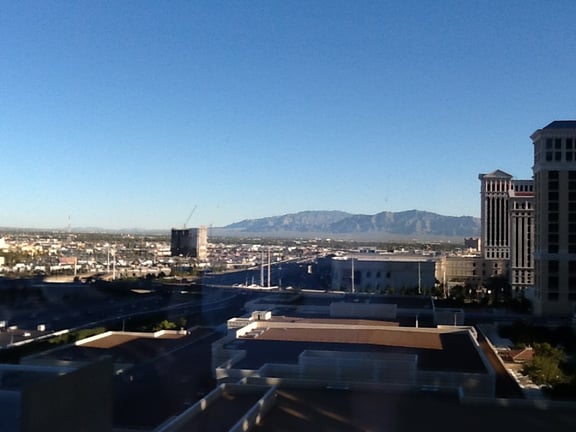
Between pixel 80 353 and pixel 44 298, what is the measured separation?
35.7ft

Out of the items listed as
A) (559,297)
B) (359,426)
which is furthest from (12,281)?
(359,426)

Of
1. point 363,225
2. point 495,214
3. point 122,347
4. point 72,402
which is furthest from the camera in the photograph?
point 495,214

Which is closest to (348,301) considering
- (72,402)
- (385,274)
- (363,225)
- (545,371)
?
(363,225)

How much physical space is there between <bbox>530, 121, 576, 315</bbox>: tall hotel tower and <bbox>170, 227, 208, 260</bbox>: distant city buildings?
8468 mm

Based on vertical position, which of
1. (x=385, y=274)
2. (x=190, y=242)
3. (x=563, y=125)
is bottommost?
(x=385, y=274)

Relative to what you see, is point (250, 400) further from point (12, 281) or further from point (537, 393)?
point (12, 281)

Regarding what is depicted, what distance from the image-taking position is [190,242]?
1816 cm

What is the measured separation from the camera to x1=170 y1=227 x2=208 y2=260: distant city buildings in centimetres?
1689

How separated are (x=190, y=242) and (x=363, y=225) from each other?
4.84 m

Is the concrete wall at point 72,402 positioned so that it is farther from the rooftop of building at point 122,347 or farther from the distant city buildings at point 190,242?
the distant city buildings at point 190,242

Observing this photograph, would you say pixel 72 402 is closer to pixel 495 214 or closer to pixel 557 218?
pixel 557 218

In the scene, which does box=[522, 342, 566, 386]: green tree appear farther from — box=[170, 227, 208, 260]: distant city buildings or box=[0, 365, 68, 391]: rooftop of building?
box=[170, 227, 208, 260]: distant city buildings

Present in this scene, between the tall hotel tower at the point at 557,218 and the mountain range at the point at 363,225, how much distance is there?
105 inches

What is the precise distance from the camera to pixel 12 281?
20.9 metres
